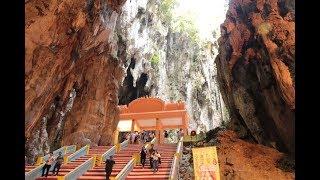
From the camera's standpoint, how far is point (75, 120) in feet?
67.6

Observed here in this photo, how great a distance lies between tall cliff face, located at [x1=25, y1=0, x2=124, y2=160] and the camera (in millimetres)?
12789

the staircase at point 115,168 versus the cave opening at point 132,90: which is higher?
the cave opening at point 132,90

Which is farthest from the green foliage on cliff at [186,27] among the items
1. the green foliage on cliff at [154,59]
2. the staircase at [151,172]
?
the staircase at [151,172]

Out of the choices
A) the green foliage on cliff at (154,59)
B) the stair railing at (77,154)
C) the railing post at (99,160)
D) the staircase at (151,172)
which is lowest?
the staircase at (151,172)

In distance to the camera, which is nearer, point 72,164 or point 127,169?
point 127,169

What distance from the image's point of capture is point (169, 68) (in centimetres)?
3741

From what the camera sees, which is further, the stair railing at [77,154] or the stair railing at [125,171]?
the stair railing at [77,154]

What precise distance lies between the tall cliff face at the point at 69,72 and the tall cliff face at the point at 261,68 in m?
7.88

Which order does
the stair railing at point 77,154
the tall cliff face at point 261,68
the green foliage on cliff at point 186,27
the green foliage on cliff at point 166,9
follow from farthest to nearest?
the green foliage on cliff at point 186,27 → the green foliage on cliff at point 166,9 → the tall cliff face at point 261,68 → the stair railing at point 77,154

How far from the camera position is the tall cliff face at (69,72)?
504 inches

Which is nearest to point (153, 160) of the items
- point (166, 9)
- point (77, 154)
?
point (77, 154)

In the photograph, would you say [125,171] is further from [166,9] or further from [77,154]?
[166,9]

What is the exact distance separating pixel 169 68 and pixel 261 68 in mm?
19729

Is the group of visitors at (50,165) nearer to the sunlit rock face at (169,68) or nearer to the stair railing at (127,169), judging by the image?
the stair railing at (127,169)
